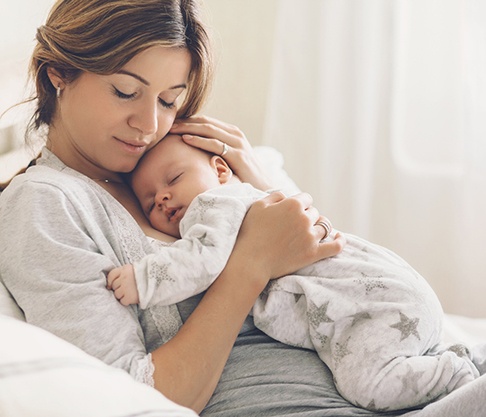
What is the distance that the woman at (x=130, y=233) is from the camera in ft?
4.03

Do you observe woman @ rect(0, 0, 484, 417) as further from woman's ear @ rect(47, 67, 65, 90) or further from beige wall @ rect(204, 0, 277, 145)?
beige wall @ rect(204, 0, 277, 145)

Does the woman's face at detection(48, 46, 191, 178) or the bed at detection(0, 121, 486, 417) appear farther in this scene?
the woman's face at detection(48, 46, 191, 178)

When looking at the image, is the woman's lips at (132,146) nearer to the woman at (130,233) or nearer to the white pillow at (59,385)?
the woman at (130,233)

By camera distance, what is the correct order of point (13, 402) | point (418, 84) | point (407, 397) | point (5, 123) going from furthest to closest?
point (418, 84), point (5, 123), point (407, 397), point (13, 402)

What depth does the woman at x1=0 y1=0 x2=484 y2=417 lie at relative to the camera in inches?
48.4

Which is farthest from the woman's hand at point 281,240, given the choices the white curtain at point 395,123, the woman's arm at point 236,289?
the white curtain at point 395,123

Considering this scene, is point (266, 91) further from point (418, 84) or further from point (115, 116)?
point (115, 116)

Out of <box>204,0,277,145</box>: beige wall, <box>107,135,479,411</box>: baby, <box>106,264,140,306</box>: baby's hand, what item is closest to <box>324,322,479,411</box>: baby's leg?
<box>107,135,479,411</box>: baby

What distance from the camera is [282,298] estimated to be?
4.51 ft

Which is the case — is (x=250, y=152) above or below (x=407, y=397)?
above

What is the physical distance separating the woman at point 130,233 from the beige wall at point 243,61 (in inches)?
56.2

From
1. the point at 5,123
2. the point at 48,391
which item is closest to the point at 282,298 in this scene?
the point at 48,391

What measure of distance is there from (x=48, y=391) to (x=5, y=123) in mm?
1191

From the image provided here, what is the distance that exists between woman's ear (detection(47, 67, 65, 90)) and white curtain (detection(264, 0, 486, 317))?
4.74 feet
